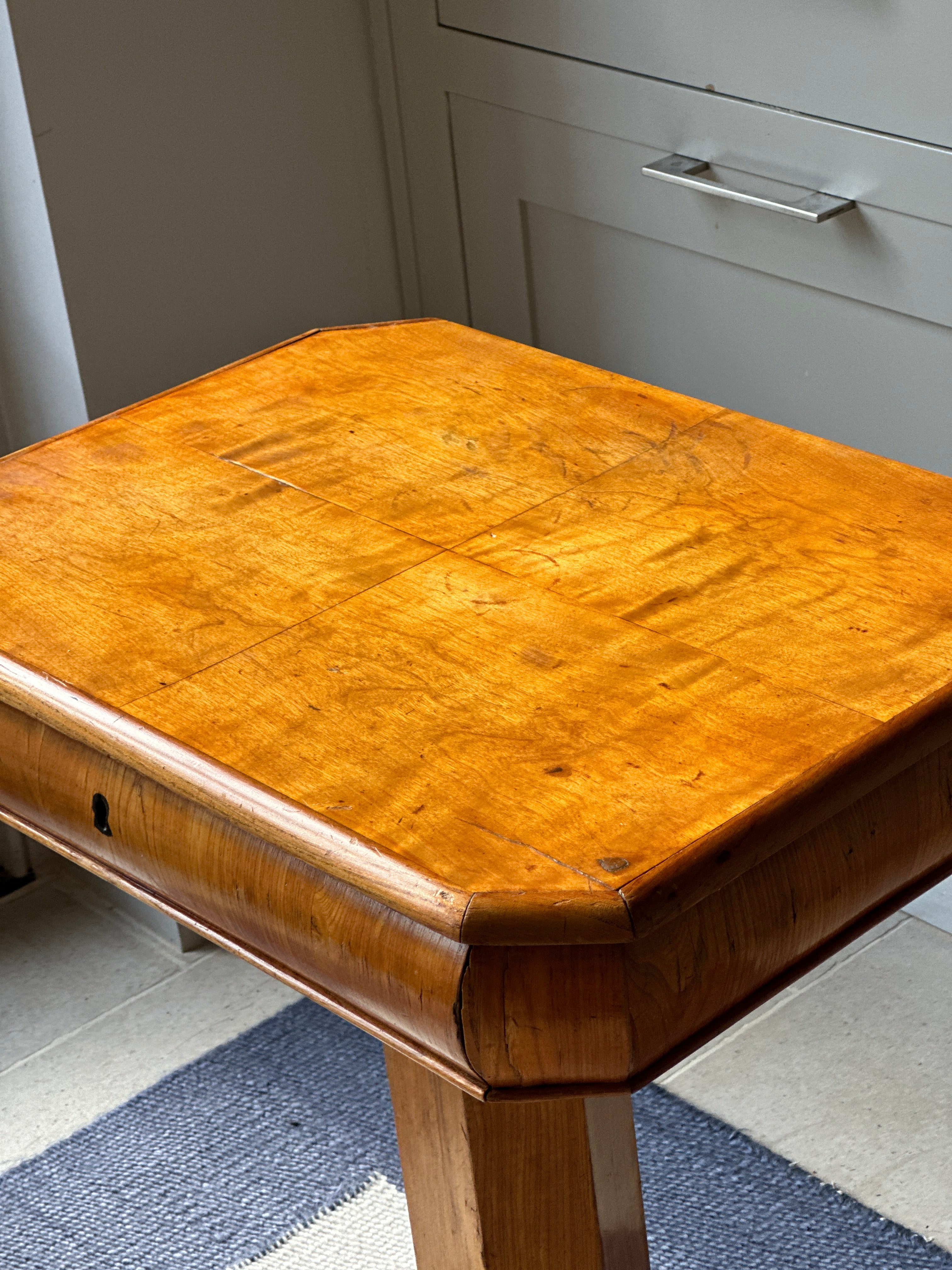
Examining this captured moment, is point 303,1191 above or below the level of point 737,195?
below

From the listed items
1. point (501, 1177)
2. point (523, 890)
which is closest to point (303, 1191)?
point (501, 1177)

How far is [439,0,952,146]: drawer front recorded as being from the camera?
1174mm

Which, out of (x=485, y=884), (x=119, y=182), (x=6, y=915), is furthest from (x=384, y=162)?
(x=485, y=884)

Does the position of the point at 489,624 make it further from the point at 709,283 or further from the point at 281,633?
the point at 709,283

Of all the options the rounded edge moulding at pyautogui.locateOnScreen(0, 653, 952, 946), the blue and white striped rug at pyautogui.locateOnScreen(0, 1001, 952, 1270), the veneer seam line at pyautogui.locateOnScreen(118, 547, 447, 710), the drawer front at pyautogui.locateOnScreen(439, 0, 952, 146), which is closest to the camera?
the rounded edge moulding at pyautogui.locateOnScreen(0, 653, 952, 946)

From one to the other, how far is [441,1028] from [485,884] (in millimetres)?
71

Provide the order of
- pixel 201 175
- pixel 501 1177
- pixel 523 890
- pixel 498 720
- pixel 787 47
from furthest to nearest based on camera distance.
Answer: pixel 201 175
pixel 787 47
pixel 501 1177
pixel 498 720
pixel 523 890

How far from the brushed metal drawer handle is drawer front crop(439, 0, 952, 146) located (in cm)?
6

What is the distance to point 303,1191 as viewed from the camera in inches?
53.4

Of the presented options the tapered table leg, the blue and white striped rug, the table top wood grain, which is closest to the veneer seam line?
the table top wood grain

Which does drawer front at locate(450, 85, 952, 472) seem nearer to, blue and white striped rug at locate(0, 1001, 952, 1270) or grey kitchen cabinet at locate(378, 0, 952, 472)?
grey kitchen cabinet at locate(378, 0, 952, 472)

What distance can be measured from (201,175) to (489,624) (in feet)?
2.71

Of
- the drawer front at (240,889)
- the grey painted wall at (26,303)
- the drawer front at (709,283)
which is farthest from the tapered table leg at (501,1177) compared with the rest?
the grey painted wall at (26,303)

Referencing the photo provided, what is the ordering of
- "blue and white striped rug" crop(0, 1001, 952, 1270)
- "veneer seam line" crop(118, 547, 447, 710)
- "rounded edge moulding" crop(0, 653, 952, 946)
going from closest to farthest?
1. "rounded edge moulding" crop(0, 653, 952, 946)
2. "veneer seam line" crop(118, 547, 447, 710)
3. "blue and white striped rug" crop(0, 1001, 952, 1270)
